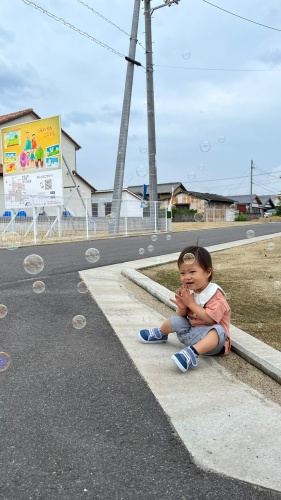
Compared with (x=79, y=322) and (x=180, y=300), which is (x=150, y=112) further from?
(x=180, y=300)

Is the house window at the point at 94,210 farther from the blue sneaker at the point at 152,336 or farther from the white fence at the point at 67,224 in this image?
the blue sneaker at the point at 152,336

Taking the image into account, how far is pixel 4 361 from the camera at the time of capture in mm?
2834

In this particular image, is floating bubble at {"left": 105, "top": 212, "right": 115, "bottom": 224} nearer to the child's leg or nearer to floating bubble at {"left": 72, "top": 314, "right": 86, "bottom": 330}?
floating bubble at {"left": 72, "top": 314, "right": 86, "bottom": 330}

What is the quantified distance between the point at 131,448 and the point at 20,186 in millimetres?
17432

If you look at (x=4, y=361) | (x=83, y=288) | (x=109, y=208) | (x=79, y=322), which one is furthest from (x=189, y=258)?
(x=109, y=208)

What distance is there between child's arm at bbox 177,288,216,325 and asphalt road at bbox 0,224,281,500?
605 mm

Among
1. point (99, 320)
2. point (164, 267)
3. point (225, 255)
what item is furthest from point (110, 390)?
point (225, 255)

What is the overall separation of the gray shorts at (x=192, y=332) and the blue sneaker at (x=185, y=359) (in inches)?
9.4

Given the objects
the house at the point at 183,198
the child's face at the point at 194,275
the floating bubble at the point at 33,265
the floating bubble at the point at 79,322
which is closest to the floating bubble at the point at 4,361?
the floating bubble at the point at 79,322

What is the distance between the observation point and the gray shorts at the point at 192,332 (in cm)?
289

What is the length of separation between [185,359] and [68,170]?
74.6ft

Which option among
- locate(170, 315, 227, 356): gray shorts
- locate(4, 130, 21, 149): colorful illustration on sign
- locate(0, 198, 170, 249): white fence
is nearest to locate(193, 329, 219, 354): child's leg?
locate(170, 315, 227, 356): gray shorts

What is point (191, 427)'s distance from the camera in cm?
199

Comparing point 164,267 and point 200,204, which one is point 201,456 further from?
point 200,204
